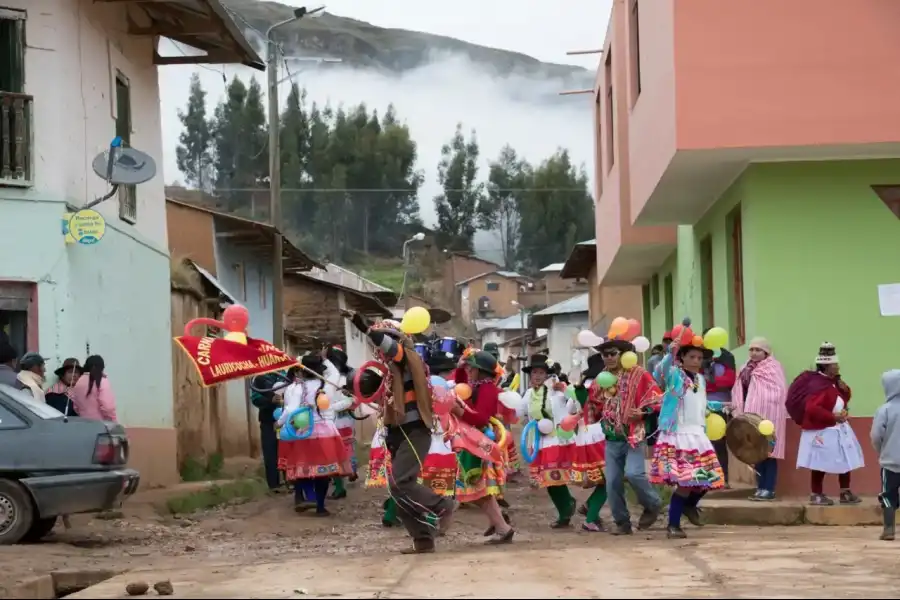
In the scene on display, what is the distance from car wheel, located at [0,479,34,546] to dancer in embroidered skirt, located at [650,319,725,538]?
5.67 meters

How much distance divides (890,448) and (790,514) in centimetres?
236

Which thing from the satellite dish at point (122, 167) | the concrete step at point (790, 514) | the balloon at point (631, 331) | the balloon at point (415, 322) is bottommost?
the concrete step at point (790, 514)

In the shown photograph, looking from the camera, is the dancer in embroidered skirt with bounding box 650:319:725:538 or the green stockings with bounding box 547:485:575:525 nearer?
the dancer in embroidered skirt with bounding box 650:319:725:538

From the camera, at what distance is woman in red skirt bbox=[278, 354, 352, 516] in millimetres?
16453

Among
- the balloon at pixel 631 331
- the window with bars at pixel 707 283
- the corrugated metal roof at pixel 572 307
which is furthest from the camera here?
the corrugated metal roof at pixel 572 307

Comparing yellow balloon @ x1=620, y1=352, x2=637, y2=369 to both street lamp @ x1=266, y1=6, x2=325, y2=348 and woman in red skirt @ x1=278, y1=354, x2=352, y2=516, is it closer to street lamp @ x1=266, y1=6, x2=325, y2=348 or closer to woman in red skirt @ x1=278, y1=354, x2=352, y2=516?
woman in red skirt @ x1=278, y1=354, x2=352, y2=516

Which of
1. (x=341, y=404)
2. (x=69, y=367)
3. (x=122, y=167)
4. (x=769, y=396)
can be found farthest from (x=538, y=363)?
(x=122, y=167)

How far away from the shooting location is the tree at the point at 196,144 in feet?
391

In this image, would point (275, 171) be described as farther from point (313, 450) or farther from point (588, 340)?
point (588, 340)

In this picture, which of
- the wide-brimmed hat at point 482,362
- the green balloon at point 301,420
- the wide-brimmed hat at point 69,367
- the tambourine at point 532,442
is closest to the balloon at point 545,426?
the tambourine at point 532,442

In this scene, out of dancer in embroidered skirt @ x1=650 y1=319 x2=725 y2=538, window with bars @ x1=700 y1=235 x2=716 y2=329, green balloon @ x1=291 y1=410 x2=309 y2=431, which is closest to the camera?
dancer in embroidered skirt @ x1=650 y1=319 x2=725 y2=538

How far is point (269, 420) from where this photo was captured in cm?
1884

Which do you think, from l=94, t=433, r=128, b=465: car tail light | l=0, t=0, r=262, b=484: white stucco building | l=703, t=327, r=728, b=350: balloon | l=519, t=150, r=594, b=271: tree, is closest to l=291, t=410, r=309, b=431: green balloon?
l=0, t=0, r=262, b=484: white stucco building

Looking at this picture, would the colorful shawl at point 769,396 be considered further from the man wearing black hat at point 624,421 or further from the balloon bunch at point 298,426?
the balloon bunch at point 298,426
